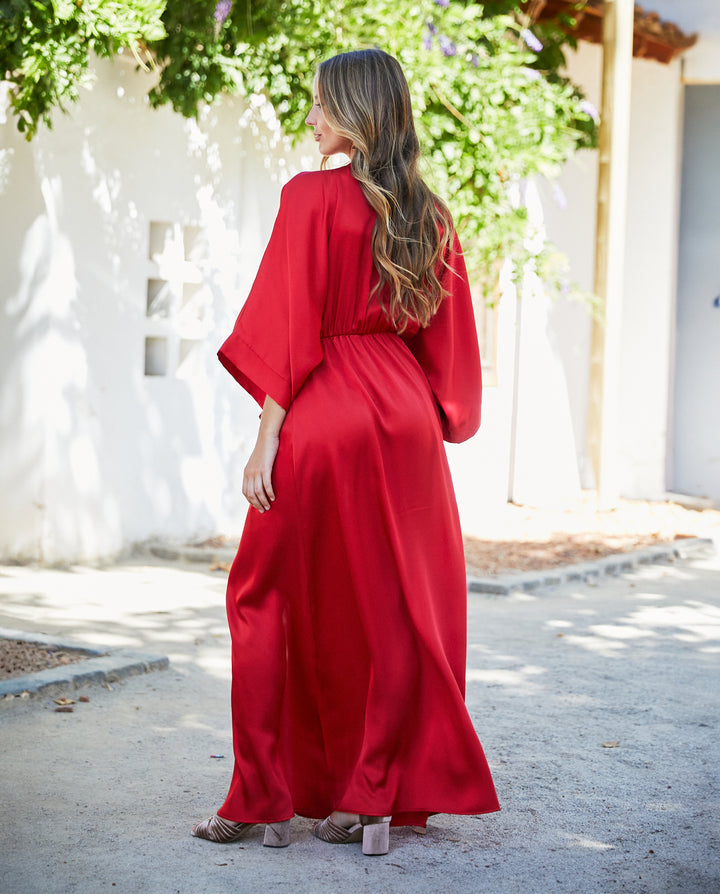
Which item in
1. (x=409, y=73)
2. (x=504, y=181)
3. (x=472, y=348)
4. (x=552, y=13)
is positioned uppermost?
(x=552, y=13)

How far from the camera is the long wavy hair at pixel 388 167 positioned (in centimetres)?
286

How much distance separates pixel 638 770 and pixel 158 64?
4.88 metres

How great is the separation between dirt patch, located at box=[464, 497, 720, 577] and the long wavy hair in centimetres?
430

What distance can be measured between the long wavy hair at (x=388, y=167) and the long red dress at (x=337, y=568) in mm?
54

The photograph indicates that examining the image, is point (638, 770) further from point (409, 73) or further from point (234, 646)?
point (409, 73)

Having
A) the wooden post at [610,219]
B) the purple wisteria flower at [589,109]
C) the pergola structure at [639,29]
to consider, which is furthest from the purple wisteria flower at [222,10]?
the pergola structure at [639,29]

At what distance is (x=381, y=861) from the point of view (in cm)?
288

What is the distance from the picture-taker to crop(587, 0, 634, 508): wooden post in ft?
31.0

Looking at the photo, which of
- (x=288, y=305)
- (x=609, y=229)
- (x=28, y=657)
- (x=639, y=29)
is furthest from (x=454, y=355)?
(x=639, y=29)

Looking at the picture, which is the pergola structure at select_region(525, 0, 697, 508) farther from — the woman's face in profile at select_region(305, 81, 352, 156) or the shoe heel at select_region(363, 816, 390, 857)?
the shoe heel at select_region(363, 816, 390, 857)

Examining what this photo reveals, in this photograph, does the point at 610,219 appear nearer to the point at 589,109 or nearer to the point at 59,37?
the point at 589,109

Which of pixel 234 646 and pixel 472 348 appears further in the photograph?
pixel 472 348

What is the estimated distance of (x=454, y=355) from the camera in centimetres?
317

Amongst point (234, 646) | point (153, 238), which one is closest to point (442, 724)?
point (234, 646)
